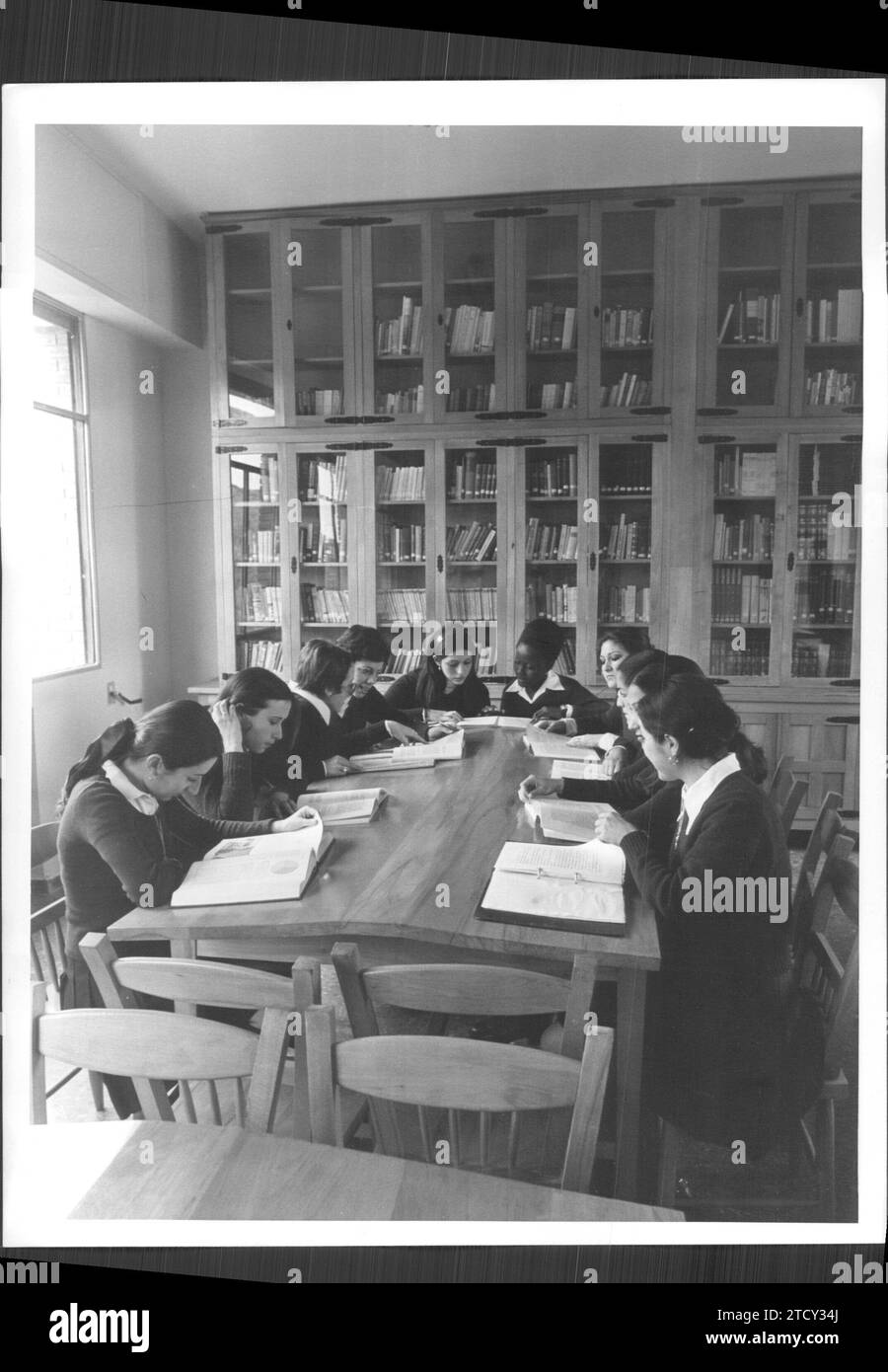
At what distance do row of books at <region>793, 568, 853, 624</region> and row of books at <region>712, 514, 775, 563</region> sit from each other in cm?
10

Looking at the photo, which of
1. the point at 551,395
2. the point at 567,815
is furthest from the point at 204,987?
the point at 551,395

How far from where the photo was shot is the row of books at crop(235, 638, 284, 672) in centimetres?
192

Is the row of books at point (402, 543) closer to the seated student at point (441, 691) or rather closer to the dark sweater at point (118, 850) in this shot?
the seated student at point (441, 691)

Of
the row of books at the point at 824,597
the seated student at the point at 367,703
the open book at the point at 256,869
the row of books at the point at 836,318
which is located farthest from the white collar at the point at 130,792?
the row of books at the point at 836,318

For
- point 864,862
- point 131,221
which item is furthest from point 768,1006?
point 131,221

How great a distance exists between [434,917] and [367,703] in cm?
45

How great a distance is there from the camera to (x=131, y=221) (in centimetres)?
187

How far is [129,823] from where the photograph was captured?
1909 mm

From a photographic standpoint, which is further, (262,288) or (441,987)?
(262,288)

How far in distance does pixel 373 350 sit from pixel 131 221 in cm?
53

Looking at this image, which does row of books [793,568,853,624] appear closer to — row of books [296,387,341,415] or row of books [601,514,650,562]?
row of books [601,514,650,562]

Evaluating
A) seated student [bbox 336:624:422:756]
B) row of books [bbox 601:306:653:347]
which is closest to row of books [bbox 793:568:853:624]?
row of books [bbox 601:306:653:347]

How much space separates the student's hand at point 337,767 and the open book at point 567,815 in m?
0.38
